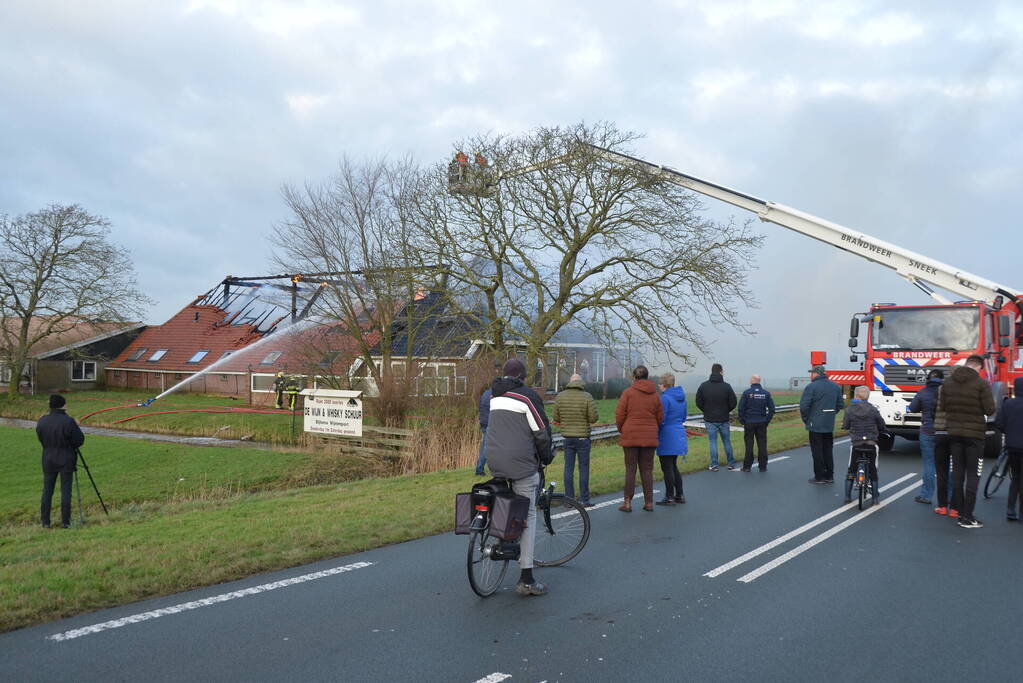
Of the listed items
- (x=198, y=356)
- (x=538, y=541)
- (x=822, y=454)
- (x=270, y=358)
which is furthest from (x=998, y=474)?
(x=198, y=356)

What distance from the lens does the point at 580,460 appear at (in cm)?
1041

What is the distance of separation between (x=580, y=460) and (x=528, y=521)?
4.22m

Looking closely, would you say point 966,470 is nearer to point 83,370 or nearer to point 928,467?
point 928,467

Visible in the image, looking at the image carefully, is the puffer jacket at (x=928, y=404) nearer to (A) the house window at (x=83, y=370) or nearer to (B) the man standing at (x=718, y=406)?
(B) the man standing at (x=718, y=406)

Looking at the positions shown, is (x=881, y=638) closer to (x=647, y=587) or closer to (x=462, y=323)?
(x=647, y=587)

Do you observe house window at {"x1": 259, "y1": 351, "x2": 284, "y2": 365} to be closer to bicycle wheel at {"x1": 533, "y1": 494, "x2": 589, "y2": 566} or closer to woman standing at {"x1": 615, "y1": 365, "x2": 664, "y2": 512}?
woman standing at {"x1": 615, "y1": 365, "x2": 664, "y2": 512}

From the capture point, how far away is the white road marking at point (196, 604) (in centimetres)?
528

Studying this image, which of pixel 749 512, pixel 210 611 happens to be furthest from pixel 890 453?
pixel 210 611

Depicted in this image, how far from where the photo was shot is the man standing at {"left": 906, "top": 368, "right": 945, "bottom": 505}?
1021 cm

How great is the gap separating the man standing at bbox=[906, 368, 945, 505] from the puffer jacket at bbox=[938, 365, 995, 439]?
0.91 meters

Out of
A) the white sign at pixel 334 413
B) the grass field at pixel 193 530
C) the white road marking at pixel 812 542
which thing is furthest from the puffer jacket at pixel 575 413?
the white sign at pixel 334 413

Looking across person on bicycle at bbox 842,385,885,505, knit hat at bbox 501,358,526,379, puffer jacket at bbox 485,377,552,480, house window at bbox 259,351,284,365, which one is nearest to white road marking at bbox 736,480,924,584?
person on bicycle at bbox 842,385,885,505

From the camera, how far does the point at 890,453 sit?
17.1m

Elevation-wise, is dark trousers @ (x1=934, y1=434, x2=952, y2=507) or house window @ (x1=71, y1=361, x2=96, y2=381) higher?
house window @ (x1=71, y1=361, x2=96, y2=381)
